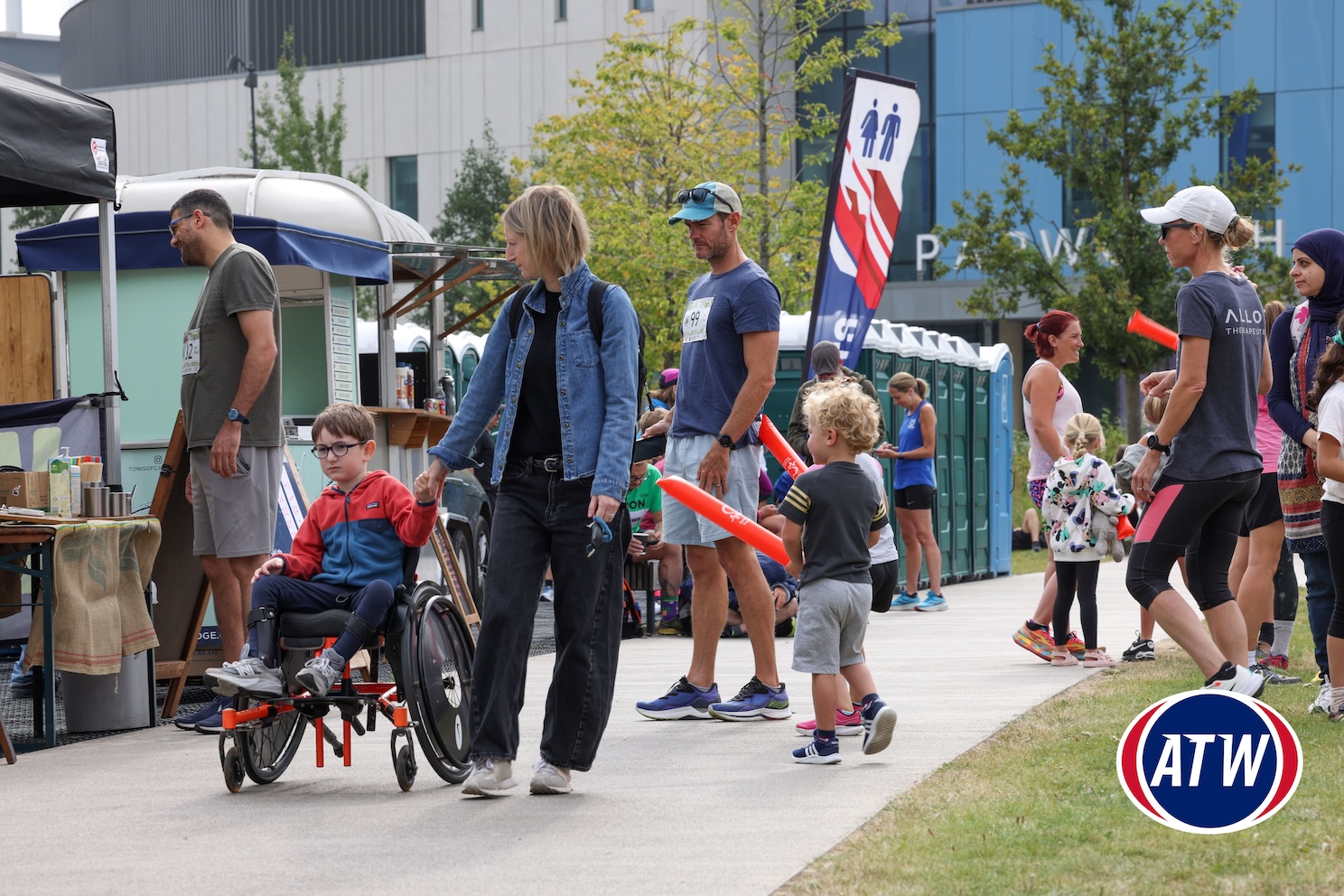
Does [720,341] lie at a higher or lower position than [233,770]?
higher

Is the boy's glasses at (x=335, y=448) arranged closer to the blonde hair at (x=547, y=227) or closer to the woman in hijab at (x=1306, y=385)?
the blonde hair at (x=547, y=227)

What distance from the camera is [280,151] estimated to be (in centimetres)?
2966

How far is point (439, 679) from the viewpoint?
5574 millimetres

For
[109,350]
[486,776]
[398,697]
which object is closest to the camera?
[486,776]

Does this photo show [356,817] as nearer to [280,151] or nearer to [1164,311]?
[1164,311]

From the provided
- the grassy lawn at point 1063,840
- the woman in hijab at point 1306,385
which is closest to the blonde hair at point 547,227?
the grassy lawn at point 1063,840

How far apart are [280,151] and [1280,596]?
2418 centimetres

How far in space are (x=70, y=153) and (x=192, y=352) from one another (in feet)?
3.48

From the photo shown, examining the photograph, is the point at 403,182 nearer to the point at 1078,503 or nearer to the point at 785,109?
the point at 785,109

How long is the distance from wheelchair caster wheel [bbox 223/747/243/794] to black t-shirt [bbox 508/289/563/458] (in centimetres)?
135

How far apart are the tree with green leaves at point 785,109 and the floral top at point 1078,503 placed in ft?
40.1

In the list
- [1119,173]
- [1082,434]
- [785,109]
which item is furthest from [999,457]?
[1082,434]

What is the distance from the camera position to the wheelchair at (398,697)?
5473 mm

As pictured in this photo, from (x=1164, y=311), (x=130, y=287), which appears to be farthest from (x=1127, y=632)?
(x=1164, y=311)
